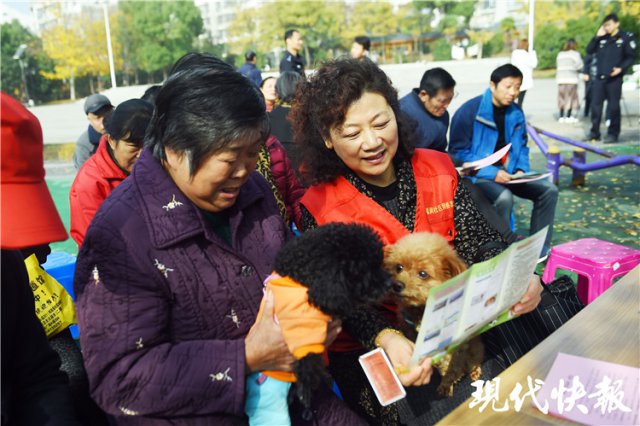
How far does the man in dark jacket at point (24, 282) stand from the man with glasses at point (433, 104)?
375cm

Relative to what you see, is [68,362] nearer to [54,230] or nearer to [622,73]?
[54,230]

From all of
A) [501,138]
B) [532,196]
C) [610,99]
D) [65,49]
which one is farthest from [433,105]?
[65,49]

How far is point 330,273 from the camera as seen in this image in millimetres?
1369

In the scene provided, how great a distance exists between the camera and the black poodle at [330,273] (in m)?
1.36

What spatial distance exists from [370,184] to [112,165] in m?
1.68

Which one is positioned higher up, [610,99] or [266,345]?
[610,99]

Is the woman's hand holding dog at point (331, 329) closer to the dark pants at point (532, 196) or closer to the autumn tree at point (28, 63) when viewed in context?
the dark pants at point (532, 196)

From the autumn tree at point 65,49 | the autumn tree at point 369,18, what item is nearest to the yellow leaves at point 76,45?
the autumn tree at point 65,49

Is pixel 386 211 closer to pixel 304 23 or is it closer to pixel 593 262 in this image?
pixel 593 262

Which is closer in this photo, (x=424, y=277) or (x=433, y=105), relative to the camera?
(x=424, y=277)

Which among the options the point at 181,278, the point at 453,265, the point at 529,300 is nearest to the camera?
the point at 181,278

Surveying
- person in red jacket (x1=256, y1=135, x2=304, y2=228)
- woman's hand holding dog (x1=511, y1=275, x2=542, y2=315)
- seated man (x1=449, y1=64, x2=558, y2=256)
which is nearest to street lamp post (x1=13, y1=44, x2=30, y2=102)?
seated man (x1=449, y1=64, x2=558, y2=256)

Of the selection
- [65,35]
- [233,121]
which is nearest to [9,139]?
[233,121]

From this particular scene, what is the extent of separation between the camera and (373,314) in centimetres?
200
